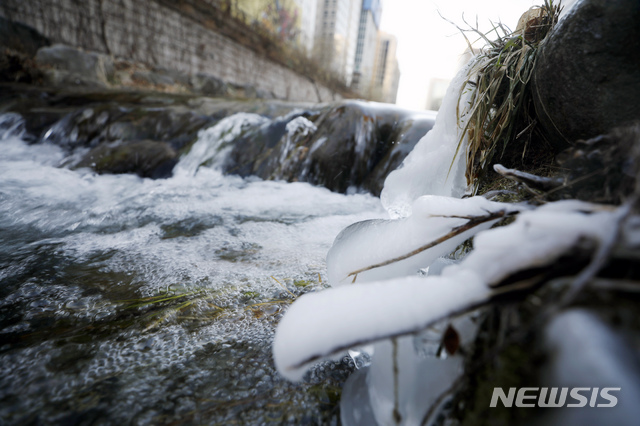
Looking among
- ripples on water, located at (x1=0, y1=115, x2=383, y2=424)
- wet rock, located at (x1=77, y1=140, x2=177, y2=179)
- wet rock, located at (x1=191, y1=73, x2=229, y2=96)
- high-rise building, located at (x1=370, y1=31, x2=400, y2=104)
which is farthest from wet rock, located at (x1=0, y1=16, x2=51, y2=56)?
high-rise building, located at (x1=370, y1=31, x2=400, y2=104)

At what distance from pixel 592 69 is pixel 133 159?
15.6ft

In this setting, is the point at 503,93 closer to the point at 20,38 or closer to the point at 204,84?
the point at 20,38

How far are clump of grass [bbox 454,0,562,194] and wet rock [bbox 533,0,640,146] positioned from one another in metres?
0.14

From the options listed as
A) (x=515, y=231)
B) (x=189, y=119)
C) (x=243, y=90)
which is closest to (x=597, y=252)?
(x=515, y=231)

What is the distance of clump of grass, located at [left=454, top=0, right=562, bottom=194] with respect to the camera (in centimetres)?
126

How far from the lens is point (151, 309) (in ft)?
4.14

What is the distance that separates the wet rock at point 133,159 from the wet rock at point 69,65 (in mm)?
3920

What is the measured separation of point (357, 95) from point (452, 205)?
3187 cm

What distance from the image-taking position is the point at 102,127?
4.79 metres

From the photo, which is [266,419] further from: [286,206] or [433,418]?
[286,206]

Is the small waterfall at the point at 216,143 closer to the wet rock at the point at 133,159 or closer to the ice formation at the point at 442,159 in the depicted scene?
the wet rock at the point at 133,159

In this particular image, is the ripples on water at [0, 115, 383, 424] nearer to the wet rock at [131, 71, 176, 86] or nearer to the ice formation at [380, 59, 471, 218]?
the ice formation at [380, 59, 471, 218]

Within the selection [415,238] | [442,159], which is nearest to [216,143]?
[442,159]

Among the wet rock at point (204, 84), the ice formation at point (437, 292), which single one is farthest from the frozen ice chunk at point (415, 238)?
the wet rock at point (204, 84)
